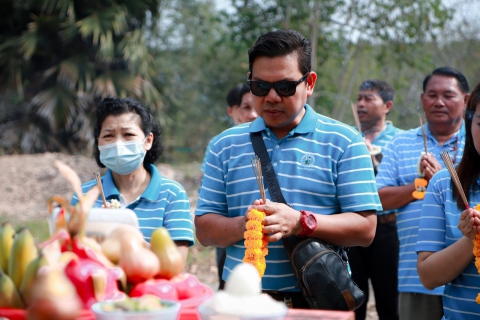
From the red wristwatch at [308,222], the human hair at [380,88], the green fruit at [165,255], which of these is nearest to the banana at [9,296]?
the green fruit at [165,255]

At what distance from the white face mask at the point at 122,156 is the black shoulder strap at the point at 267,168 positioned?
71 cm

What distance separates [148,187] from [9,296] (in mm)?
1664

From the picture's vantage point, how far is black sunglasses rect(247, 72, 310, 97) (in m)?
2.73

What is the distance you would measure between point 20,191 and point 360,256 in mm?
10070

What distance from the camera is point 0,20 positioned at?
1413cm

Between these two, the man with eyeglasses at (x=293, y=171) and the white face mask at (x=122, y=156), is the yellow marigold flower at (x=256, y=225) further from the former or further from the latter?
the white face mask at (x=122, y=156)

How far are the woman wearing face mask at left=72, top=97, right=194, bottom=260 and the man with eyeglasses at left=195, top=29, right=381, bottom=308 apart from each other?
0.22 metres

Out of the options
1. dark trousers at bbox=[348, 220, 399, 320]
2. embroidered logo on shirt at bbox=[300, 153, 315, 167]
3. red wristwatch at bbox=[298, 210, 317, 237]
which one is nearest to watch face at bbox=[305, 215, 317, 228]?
red wristwatch at bbox=[298, 210, 317, 237]

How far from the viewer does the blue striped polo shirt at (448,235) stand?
8.53ft

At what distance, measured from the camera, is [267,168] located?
2762mm

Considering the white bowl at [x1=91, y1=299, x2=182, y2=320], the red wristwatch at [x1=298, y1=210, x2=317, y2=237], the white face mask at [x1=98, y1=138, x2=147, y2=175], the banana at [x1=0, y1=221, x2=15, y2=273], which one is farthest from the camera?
the white face mask at [x1=98, y1=138, x2=147, y2=175]

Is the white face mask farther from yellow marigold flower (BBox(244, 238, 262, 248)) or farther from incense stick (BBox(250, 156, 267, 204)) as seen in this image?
yellow marigold flower (BBox(244, 238, 262, 248))

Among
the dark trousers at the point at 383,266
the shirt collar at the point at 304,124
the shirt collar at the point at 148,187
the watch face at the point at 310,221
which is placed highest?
the shirt collar at the point at 304,124

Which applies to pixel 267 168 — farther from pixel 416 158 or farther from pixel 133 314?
pixel 416 158
